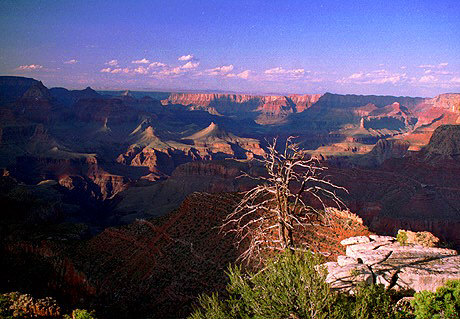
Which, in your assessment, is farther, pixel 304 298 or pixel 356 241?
pixel 356 241

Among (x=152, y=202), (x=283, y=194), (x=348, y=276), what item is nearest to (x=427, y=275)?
(x=348, y=276)

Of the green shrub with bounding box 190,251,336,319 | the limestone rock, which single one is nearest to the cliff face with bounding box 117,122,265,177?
the limestone rock

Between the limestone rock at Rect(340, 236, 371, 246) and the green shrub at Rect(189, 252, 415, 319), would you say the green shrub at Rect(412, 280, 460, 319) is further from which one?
the limestone rock at Rect(340, 236, 371, 246)

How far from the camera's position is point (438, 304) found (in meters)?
9.98

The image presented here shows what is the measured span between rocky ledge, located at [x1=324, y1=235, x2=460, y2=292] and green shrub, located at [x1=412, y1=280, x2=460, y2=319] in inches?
83.2

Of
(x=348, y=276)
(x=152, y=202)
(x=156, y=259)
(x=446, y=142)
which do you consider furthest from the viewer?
(x=152, y=202)

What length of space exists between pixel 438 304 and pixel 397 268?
3.70 meters

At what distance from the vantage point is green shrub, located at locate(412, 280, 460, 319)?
32.0 ft

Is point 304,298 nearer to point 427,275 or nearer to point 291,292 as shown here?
point 291,292

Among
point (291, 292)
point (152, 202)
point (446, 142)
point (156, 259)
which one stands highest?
point (291, 292)

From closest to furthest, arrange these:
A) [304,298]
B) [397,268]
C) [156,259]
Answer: [304,298]
[397,268]
[156,259]

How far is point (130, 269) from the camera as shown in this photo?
27.3m

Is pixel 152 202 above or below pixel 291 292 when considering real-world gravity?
below

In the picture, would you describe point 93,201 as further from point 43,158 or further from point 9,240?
point 9,240
